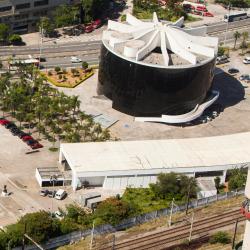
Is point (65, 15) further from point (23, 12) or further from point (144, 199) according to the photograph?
point (144, 199)

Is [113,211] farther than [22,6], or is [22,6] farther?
[22,6]

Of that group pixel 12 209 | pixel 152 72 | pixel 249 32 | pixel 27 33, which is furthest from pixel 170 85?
pixel 249 32

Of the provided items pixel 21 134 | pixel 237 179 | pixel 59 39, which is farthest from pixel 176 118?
pixel 59 39

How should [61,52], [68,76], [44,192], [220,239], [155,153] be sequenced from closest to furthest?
[220,239]
[44,192]
[155,153]
[68,76]
[61,52]

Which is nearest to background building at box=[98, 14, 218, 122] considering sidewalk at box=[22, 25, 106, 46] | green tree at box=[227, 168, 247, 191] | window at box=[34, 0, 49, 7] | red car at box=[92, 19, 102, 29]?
green tree at box=[227, 168, 247, 191]

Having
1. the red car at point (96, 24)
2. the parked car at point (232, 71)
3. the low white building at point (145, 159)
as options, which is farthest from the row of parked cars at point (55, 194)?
the red car at point (96, 24)

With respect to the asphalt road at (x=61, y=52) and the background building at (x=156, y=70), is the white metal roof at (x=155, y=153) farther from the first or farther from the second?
the asphalt road at (x=61, y=52)

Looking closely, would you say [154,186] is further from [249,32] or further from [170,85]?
[249,32]
